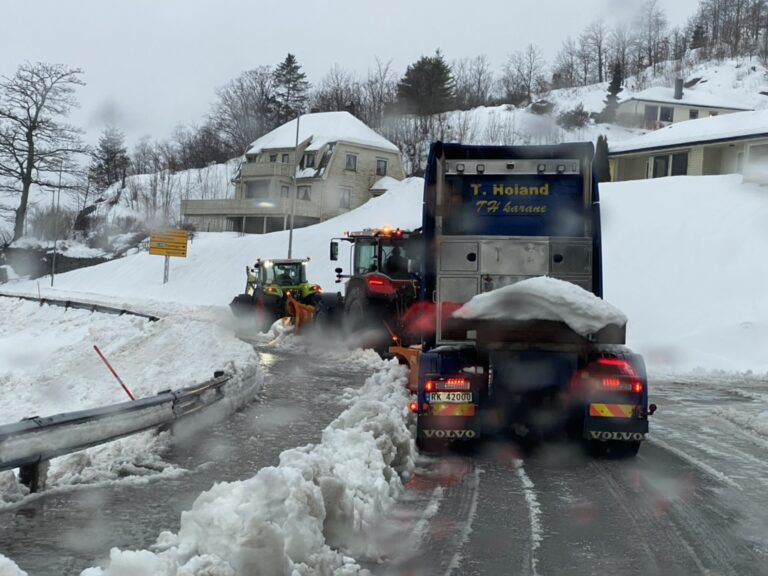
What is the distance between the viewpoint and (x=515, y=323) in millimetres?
8008

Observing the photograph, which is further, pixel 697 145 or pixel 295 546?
pixel 697 145

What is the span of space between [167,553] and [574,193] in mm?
7653

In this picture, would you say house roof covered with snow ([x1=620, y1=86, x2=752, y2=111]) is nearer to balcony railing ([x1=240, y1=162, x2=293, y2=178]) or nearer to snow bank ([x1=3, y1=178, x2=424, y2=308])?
snow bank ([x1=3, y1=178, x2=424, y2=308])

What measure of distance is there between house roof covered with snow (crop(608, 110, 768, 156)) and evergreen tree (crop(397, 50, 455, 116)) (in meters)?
34.3

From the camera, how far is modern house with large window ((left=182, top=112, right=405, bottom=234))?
57281mm

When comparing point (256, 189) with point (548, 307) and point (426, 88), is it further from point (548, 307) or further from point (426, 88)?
point (548, 307)

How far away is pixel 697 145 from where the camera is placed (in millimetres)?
41688

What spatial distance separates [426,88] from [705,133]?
4170 centimetres

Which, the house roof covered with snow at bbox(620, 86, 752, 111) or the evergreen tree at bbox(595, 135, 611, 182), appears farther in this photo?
the house roof covered with snow at bbox(620, 86, 752, 111)

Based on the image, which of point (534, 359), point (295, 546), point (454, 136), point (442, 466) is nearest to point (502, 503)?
point (442, 466)

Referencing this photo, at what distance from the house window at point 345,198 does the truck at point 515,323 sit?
4904 centimetres

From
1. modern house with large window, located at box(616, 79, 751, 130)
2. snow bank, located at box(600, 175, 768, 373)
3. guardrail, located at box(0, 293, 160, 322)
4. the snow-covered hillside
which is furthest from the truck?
modern house with large window, located at box(616, 79, 751, 130)

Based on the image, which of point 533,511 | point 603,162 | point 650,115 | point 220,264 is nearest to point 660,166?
point 603,162

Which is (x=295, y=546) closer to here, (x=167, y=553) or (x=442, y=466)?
(x=167, y=553)
